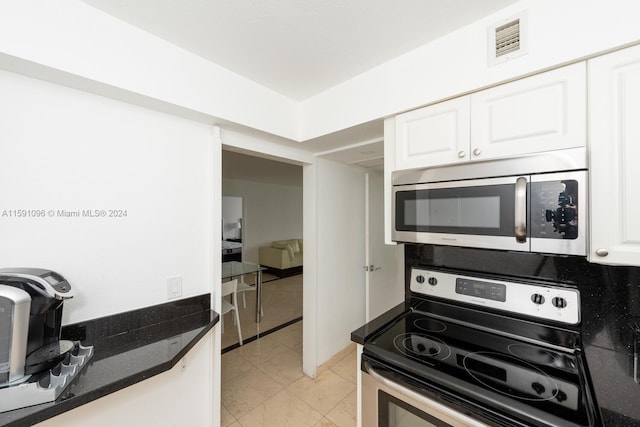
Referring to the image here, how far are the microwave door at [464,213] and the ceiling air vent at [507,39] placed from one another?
514 mm


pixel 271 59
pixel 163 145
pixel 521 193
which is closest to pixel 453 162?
pixel 521 193

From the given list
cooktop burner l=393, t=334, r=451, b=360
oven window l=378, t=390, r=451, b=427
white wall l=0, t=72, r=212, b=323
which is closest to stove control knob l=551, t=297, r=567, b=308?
cooktop burner l=393, t=334, r=451, b=360

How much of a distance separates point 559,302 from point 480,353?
1.42 ft

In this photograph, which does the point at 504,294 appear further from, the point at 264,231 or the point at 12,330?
the point at 264,231

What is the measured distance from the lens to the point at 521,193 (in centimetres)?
98

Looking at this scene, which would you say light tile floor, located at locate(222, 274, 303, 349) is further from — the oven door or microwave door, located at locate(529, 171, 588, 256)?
microwave door, located at locate(529, 171, 588, 256)

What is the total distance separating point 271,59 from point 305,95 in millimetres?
438

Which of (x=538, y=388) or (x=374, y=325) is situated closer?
(x=538, y=388)

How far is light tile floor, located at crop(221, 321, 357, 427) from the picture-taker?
1826mm

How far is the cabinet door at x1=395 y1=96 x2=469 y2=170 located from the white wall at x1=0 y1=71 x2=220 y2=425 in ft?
3.78

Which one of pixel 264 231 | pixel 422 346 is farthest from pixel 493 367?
pixel 264 231

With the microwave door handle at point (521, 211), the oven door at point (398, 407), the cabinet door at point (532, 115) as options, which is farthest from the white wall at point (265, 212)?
the microwave door handle at point (521, 211)

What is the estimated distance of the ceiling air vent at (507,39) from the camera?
39.6 inches

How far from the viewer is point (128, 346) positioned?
3.84ft
